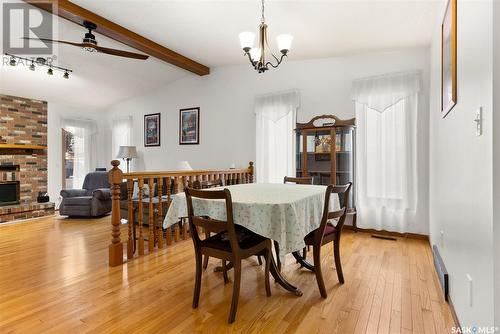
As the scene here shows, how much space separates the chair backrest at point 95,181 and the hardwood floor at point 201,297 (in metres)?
2.55

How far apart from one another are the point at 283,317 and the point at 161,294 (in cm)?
95

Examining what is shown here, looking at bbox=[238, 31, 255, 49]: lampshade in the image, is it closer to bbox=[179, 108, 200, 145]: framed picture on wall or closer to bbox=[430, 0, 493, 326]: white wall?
bbox=[430, 0, 493, 326]: white wall

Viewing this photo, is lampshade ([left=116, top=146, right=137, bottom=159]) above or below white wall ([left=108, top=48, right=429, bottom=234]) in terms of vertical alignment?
below

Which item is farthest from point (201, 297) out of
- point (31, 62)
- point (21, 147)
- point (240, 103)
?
point (21, 147)

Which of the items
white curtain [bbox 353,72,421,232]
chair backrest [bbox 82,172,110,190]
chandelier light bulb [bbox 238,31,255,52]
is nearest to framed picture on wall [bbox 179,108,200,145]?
chair backrest [bbox 82,172,110,190]

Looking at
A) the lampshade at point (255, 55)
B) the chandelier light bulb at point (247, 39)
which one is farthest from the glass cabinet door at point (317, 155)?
the chandelier light bulb at point (247, 39)

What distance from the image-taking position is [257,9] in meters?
3.01

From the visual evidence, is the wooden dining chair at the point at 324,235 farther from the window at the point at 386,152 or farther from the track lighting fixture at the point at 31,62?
the track lighting fixture at the point at 31,62

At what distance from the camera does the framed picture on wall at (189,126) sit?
5484 mm

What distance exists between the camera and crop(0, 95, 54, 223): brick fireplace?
16.9ft

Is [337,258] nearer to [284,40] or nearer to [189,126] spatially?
[284,40]

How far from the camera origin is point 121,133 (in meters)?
6.59

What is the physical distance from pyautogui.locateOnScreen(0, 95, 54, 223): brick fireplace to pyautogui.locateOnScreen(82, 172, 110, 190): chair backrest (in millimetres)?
719

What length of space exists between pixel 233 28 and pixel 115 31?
1.47 m
